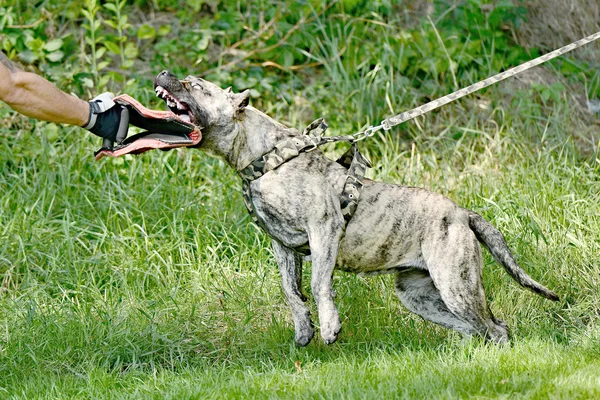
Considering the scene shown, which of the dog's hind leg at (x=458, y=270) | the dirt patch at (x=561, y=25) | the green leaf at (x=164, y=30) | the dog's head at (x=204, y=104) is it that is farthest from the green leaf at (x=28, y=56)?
the dirt patch at (x=561, y=25)

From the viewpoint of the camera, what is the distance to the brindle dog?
5215mm

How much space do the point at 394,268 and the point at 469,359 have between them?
2.46 ft

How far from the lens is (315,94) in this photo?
9305 mm

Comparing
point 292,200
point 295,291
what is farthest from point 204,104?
point 295,291

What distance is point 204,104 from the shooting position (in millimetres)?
5262

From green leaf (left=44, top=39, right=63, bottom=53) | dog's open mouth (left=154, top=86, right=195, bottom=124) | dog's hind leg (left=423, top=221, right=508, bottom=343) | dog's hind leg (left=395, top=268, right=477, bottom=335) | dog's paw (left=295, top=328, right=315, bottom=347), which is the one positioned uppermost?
dog's open mouth (left=154, top=86, right=195, bottom=124)

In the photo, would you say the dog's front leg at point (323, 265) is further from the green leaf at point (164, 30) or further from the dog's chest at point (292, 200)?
the green leaf at point (164, 30)

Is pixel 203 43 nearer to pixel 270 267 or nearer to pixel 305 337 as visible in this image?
pixel 270 267

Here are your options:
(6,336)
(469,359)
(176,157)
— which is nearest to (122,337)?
(6,336)

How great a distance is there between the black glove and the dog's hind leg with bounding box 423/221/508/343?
2.00 meters

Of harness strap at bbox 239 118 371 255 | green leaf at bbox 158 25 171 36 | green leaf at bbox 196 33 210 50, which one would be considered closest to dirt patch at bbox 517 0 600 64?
green leaf at bbox 196 33 210 50

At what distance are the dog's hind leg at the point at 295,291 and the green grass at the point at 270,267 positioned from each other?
0.55 ft

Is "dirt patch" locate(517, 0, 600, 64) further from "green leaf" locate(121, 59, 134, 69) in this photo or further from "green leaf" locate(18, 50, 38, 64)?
"green leaf" locate(18, 50, 38, 64)

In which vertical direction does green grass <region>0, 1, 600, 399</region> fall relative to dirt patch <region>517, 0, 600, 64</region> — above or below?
below
